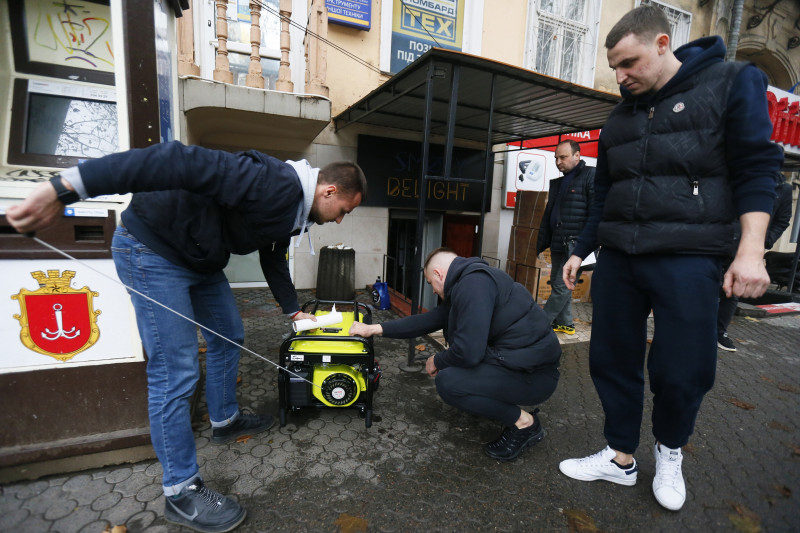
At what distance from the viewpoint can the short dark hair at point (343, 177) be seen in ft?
6.31

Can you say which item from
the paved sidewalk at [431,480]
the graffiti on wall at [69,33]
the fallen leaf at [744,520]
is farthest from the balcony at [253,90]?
the fallen leaf at [744,520]

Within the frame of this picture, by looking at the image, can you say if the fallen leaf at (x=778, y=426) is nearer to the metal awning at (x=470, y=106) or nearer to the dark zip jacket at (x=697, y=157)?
the dark zip jacket at (x=697, y=157)

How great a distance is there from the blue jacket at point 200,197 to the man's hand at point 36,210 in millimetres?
112

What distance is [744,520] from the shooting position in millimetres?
1943

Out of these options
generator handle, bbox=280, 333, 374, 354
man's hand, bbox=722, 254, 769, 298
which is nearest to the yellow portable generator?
generator handle, bbox=280, 333, 374, 354

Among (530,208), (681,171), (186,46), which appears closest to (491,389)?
(681,171)

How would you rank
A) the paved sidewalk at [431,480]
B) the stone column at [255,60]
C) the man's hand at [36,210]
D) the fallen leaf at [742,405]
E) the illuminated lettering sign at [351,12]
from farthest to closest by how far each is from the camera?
the illuminated lettering sign at [351,12], the stone column at [255,60], the fallen leaf at [742,405], the paved sidewalk at [431,480], the man's hand at [36,210]

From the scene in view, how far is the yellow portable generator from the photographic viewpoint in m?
2.37

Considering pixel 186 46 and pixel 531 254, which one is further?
pixel 531 254

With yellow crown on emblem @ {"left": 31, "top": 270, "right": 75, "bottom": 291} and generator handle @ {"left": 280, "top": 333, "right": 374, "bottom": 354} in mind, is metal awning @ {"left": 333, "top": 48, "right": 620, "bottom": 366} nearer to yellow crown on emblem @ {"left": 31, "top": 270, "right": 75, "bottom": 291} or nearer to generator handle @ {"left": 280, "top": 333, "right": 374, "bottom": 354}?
generator handle @ {"left": 280, "top": 333, "right": 374, "bottom": 354}

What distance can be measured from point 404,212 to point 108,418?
5729 mm

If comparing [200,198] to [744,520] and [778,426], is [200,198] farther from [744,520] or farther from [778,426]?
[778,426]

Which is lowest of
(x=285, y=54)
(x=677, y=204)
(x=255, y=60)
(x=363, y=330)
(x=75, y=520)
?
(x=75, y=520)

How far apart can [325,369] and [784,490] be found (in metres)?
2.82
